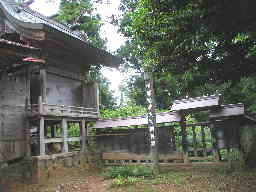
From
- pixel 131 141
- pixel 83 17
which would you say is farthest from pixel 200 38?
pixel 83 17

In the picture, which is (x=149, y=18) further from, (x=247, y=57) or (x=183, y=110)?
(x=183, y=110)

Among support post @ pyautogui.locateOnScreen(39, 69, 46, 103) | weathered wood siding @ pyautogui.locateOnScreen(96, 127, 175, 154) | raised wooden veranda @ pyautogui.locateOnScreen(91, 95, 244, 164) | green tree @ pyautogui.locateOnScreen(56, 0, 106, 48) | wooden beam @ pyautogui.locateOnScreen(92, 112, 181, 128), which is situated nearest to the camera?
raised wooden veranda @ pyautogui.locateOnScreen(91, 95, 244, 164)

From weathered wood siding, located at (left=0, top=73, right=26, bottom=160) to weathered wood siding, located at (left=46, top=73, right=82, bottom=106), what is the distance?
1963 millimetres

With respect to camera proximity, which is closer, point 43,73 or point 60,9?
point 43,73

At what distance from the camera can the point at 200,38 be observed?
6.68m

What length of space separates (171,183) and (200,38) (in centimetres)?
614

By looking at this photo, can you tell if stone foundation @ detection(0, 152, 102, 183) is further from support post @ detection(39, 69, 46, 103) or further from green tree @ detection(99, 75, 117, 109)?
green tree @ detection(99, 75, 117, 109)

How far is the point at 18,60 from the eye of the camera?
820cm

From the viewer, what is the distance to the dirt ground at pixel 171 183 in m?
9.16

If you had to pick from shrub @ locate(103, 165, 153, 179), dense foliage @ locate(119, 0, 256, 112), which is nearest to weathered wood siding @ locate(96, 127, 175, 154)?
shrub @ locate(103, 165, 153, 179)

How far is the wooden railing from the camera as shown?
13.2 m

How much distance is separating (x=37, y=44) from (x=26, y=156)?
542cm

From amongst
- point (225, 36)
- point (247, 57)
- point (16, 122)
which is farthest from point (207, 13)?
point (16, 122)

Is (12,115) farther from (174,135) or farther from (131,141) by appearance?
(174,135)
